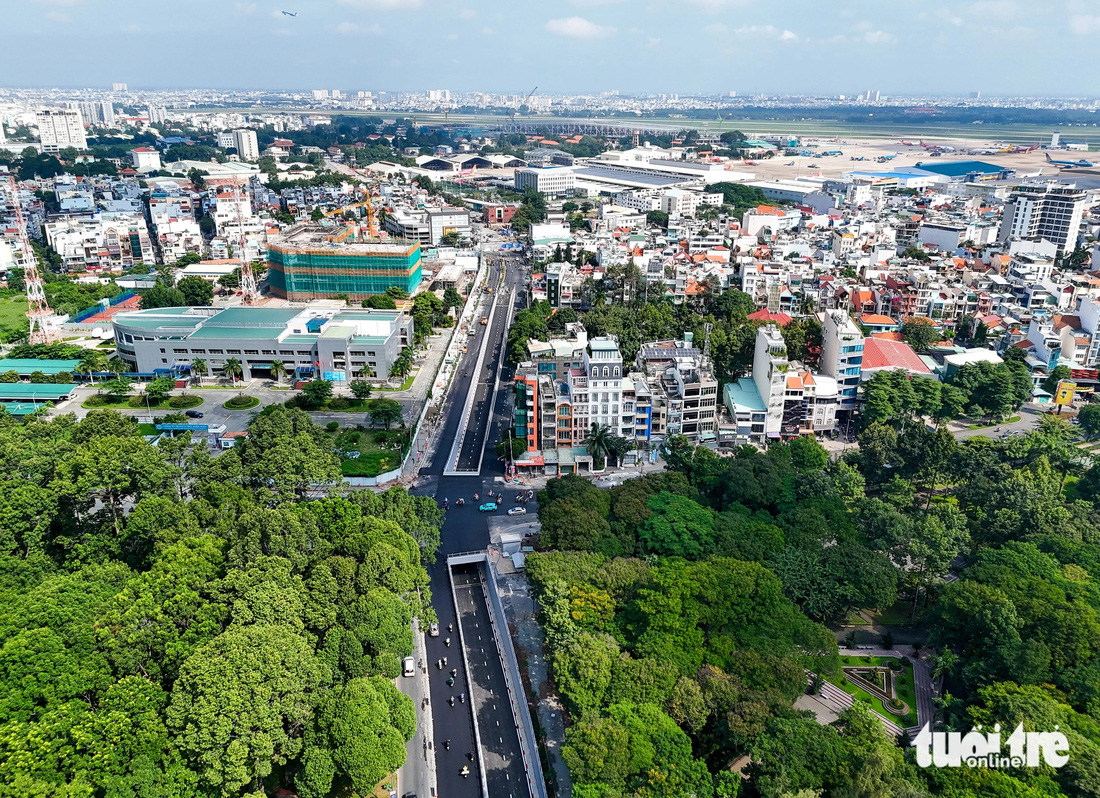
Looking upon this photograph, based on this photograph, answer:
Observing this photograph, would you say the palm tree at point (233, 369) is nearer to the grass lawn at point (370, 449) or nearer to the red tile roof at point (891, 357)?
the grass lawn at point (370, 449)

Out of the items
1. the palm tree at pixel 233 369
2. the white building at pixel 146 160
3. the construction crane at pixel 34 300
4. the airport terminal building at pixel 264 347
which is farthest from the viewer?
the white building at pixel 146 160

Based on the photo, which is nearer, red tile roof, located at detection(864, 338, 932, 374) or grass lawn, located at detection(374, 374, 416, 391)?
red tile roof, located at detection(864, 338, 932, 374)

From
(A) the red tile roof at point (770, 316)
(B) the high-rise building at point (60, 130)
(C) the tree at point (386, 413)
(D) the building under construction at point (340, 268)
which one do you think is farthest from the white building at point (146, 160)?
(A) the red tile roof at point (770, 316)

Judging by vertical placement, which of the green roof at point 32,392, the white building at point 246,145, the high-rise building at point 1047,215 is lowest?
the green roof at point 32,392

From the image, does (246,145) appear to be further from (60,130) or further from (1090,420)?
(1090,420)

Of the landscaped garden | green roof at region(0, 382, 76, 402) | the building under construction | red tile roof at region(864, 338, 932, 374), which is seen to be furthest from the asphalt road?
green roof at region(0, 382, 76, 402)

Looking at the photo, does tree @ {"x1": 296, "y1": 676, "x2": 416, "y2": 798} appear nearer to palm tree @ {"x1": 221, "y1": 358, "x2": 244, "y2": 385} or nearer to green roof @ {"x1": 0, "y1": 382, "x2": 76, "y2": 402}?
palm tree @ {"x1": 221, "y1": 358, "x2": 244, "y2": 385}

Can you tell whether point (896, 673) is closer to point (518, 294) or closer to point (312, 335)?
point (312, 335)
